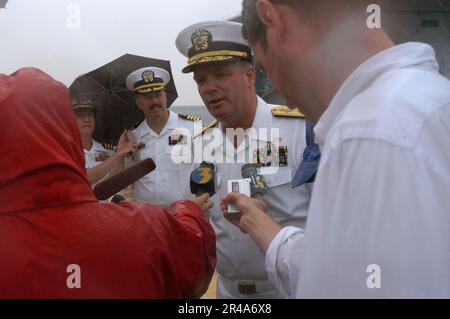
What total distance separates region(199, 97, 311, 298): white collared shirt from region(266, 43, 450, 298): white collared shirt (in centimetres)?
142

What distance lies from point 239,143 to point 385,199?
1.72 metres

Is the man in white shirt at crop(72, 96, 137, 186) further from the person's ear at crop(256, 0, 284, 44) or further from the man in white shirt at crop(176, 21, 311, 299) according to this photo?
the person's ear at crop(256, 0, 284, 44)

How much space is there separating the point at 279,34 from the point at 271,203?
1341 mm

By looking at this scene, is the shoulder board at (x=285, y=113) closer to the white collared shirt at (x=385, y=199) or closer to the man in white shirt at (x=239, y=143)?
the man in white shirt at (x=239, y=143)

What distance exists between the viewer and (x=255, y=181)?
6.54 ft

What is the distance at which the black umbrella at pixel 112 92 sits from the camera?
13.3ft

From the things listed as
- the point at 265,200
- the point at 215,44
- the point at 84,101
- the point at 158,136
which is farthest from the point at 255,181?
the point at 84,101

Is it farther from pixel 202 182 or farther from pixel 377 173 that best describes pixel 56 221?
pixel 202 182

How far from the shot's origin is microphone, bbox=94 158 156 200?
166 centimetres

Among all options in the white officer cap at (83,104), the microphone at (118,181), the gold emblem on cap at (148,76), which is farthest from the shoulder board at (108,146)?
the microphone at (118,181)

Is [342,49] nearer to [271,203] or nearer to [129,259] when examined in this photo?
[129,259]

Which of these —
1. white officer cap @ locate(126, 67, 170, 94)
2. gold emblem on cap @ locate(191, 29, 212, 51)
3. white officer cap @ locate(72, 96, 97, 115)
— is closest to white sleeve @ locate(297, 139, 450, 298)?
gold emblem on cap @ locate(191, 29, 212, 51)

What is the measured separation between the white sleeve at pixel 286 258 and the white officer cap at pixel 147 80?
263 cm
